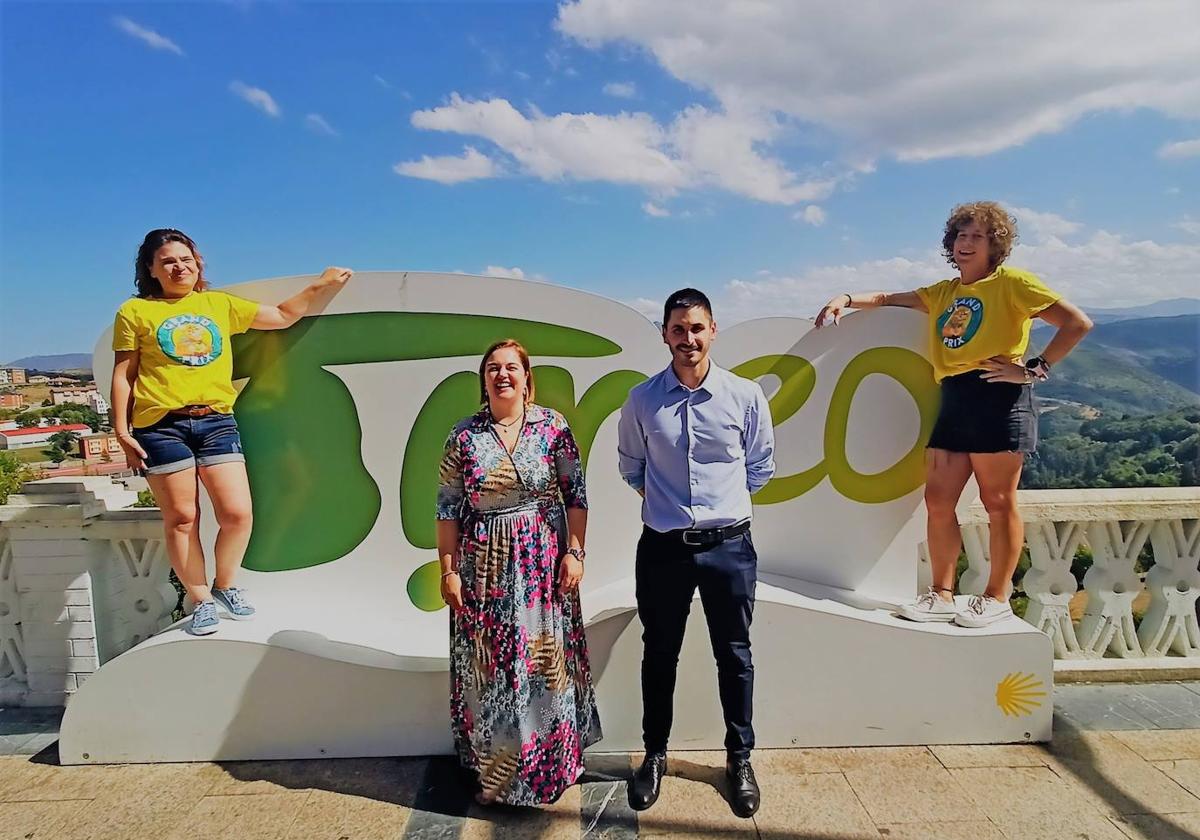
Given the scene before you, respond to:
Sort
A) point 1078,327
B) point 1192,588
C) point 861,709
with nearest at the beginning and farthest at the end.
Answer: point 1078,327 → point 861,709 → point 1192,588

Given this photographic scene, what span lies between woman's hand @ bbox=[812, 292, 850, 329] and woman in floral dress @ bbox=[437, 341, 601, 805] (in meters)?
1.24

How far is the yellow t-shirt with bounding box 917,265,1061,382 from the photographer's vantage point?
7.63 ft

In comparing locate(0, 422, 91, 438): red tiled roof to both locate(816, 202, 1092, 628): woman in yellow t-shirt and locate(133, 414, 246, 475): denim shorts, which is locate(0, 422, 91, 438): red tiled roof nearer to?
locate(133, 414, 246, 475): denim shorts

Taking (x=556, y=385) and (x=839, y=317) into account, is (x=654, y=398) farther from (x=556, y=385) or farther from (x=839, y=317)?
(x=839, y=317)

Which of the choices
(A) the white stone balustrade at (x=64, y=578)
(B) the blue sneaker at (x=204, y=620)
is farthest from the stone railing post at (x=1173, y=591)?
(A) the white stone balustrade at (x=64, y=578)

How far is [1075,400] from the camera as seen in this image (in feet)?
14.1

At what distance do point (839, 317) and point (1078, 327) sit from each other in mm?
806

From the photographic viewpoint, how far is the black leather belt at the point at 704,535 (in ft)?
6.28

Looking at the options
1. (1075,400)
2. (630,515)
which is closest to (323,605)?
(630,515)

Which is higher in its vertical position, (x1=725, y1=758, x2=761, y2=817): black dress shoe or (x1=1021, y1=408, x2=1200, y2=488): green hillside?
(x1=1021, y1=408, x2=1200, y2=488): green hillside

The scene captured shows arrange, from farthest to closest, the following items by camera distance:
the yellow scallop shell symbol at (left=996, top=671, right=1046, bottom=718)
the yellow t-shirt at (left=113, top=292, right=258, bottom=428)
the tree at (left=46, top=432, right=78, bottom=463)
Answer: the tree at (left=46, top=432, right=78, bottom=463) < the yellow scallop shell symbol at (left=996, top=671, right=1046, bottom=718) < the yellow t-shirt at (left=113, top=292, right=258, bottom=428)

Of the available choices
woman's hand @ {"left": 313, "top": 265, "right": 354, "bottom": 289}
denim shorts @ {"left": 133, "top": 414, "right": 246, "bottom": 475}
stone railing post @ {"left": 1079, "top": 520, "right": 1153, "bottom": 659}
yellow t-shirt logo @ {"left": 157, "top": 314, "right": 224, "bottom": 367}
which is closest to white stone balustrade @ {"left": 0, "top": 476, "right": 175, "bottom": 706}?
denim shorts @ {"left": 133, "top": 414, "right": 246, "bottom": 475}

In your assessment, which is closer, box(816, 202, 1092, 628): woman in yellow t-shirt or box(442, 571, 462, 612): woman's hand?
box(442, 571, 462, 612): woman's hand

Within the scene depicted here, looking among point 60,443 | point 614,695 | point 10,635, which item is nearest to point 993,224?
point 614,695
